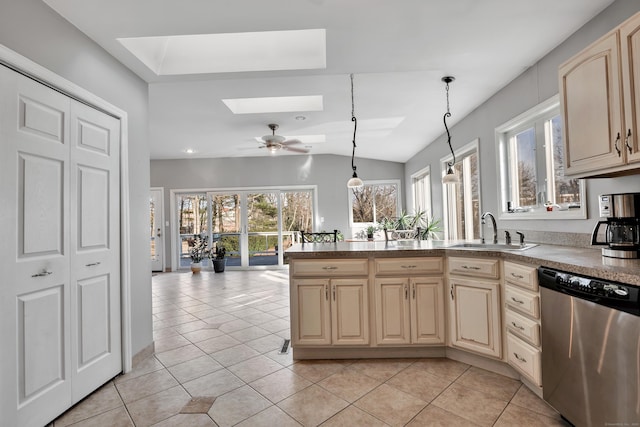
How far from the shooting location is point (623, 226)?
1.77 meters

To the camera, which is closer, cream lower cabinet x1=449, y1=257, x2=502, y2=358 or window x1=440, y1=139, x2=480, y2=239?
cream lower cabinet x1=449, y1=257, x2=502, y2=358

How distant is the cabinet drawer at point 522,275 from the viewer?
78.1 inches

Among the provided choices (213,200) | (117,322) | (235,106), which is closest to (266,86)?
(235,106)

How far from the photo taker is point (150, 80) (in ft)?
9.62

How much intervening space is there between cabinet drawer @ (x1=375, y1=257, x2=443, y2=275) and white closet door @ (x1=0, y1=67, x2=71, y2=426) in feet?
7.29

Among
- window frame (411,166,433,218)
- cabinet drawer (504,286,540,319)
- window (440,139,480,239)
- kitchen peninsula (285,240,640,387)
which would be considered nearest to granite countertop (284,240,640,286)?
kitchen peninsula (285,240,640,387)

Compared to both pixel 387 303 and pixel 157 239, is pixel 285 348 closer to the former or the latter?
pixel 387 303

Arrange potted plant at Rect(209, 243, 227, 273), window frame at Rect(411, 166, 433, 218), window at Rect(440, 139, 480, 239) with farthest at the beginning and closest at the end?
potted plant at Rect(209, 243, 227, 273) < window frame at Rect(411, 166, 433, 218) < window at Rect(440, 139, 480, 239)

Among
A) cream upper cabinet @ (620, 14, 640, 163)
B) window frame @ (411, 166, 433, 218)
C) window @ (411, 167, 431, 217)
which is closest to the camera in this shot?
cream upper cabinet @ (620, 14, 640, 163)

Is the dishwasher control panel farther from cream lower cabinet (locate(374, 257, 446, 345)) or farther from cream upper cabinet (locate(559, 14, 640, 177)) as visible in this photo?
cream lower cabinet (locate(374, 257, 446, 345))

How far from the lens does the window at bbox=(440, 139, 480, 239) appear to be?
426 cm

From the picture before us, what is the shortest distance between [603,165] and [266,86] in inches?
118

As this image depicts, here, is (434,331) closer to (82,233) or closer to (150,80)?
(82,233)

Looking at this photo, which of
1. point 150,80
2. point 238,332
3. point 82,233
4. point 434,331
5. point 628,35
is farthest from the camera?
point 238,332
